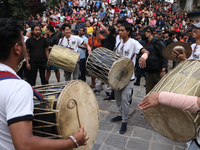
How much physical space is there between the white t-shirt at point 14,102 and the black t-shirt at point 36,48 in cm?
398

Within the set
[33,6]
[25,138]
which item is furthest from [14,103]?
[33,6]

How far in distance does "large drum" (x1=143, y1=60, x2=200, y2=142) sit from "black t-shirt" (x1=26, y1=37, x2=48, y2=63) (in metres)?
3.70

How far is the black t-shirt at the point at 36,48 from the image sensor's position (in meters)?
4.69

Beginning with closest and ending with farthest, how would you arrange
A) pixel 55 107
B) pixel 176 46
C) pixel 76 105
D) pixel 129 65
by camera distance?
1. pixel 55 107
2. pixel 76 105
3. pixel 176 46
4. pixel 129 65

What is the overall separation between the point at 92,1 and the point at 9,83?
16.9 meters

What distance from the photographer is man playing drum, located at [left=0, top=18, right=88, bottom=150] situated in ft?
2.96

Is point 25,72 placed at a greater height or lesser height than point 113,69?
lesser

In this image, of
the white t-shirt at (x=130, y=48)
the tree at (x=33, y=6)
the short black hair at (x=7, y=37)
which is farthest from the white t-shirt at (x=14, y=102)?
the tree at (x=33, y=6)

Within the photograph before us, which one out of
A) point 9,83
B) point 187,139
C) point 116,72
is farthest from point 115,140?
point 9,83

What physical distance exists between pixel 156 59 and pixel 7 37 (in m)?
3.43

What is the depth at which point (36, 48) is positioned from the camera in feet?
15.4

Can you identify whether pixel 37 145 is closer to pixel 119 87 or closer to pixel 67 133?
pixel 67 133

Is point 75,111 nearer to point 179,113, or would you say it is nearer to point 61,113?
point 61,113

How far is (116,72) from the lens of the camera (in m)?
3.11
